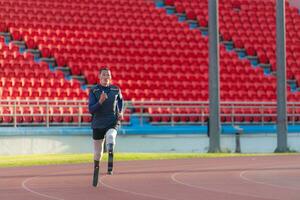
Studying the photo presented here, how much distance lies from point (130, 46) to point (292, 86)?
7045 mm

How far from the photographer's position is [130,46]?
110 ft

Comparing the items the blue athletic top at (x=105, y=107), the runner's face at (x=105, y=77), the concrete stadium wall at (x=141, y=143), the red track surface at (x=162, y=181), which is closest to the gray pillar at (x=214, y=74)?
the concrete stadium wall at (x=141, y=143)

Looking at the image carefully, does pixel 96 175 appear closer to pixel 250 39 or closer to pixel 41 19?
pixel 41 19

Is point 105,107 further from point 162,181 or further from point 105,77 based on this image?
point 162,181

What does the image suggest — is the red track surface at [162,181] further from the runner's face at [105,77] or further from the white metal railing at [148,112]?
the white metal railing at [148,112]

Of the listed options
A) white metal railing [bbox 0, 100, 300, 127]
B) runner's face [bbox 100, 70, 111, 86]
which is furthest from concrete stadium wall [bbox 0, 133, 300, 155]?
runner's face [bbox 100, 70, 111, 86]

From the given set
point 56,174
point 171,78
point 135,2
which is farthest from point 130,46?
point 56,174

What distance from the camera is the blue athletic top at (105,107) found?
41.7 feet

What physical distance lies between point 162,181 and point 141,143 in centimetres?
1322

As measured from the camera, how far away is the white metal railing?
25.5 metres

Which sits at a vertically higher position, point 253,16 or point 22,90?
point 253,16

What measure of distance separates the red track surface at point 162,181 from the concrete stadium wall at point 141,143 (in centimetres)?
638

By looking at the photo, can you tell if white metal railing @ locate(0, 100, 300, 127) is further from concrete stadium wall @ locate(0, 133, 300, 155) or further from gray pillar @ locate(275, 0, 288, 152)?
gray pillar @ locate(275, 0, 288, 152)

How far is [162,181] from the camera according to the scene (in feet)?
44.3
